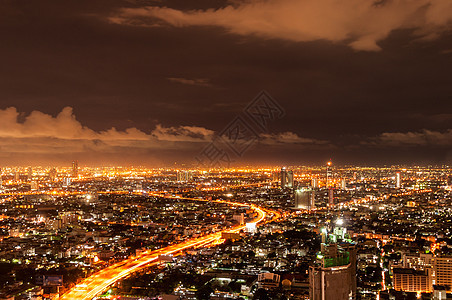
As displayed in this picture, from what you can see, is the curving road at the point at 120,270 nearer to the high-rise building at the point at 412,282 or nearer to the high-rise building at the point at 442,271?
the high-rise building at the point at 412,282

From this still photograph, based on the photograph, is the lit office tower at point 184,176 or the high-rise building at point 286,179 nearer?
the high-rise building at point 286,179

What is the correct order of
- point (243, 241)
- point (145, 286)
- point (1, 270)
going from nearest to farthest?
point (145, 286) → point (1, 270) → point (243, 241)

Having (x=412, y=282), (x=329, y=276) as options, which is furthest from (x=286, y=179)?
(x=329, y=276)

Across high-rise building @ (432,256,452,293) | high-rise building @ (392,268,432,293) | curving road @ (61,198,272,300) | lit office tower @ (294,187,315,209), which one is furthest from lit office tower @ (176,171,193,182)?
high-rise building @ (392,268,432,293)

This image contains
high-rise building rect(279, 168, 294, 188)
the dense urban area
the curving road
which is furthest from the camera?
high-rise building rect(279, 168, 294, 188)

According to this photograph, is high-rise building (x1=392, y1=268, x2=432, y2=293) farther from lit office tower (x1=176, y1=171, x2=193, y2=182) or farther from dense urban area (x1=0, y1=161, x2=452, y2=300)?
lit office tower (x1=176, y1=171, x2=193, y2=182)

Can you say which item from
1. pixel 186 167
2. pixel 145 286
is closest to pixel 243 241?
pixel 145 286

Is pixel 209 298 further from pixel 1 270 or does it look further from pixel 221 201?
pixel 221 201

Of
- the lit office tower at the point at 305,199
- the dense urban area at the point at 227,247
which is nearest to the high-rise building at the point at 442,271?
the dense urban area at the point at 227,247
